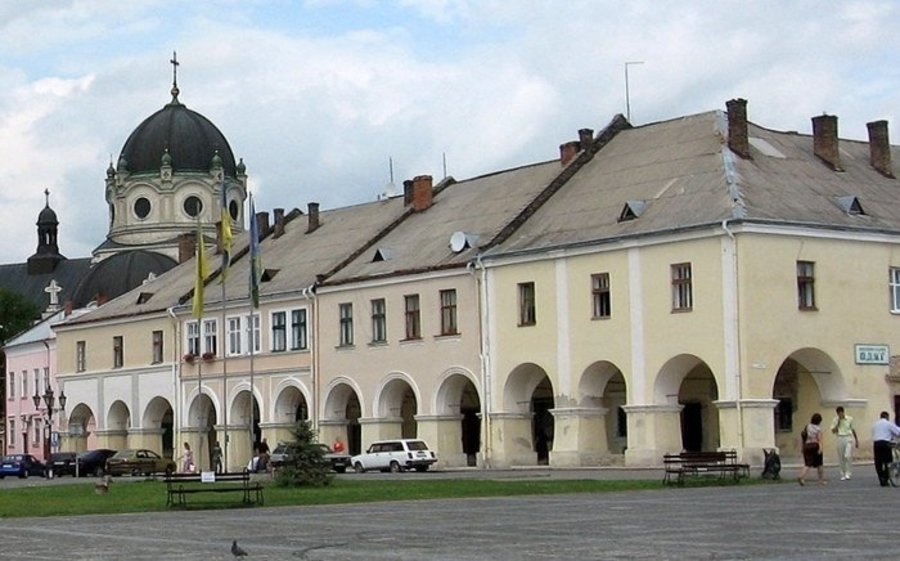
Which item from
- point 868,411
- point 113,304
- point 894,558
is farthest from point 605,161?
point 894,558

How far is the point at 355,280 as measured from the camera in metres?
63.8

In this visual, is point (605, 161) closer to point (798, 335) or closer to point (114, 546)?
point (798, 335)

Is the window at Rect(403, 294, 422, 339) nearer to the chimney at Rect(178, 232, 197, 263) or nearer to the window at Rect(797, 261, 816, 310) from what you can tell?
the window at Rect(797, 261, 816, 310)

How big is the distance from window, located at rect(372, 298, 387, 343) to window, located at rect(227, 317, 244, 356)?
334 inches

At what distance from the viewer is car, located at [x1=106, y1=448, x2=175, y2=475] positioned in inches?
2623

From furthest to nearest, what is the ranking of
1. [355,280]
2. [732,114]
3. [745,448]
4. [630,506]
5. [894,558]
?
[355,280] → [732,114] → [745,448] → [630,506] → [894,558]

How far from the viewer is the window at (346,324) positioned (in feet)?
211

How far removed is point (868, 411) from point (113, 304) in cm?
3970

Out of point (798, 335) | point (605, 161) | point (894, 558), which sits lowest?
point (894, 558)

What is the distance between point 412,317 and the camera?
202 ft

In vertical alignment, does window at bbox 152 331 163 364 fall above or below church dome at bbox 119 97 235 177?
below

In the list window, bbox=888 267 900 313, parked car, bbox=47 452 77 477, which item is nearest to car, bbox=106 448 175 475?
parked car, bbox=47 452 77 477

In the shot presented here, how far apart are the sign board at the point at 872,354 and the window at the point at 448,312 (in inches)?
556

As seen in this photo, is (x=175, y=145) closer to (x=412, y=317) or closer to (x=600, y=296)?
(x=412, y=317)
